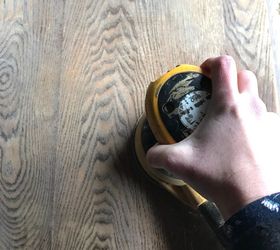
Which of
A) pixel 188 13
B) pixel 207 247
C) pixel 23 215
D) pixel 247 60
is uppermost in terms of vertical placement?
pixel 188 13

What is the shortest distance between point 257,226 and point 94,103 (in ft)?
1.24

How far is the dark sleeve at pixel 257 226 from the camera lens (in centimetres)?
60

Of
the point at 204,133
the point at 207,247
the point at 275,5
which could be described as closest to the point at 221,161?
the point at 204,133

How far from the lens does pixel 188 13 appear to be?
3.04 feet

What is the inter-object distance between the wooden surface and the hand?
130mm

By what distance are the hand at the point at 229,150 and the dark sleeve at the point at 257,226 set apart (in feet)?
0.04

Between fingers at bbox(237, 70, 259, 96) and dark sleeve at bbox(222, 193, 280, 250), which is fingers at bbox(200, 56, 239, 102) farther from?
dark sleeve at bbox(222, 193, 280, 250)

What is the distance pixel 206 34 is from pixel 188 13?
2.2 inches

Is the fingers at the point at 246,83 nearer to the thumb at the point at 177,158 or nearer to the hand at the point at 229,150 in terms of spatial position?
the hand at the point at 229,150

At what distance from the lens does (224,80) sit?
71 centimetres

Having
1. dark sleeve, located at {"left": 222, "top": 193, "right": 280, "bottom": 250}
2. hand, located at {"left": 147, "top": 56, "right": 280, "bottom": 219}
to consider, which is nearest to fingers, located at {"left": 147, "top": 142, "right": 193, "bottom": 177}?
hand, located at {"left": 147, "top": 56, "right": 280, "bottom": 219}

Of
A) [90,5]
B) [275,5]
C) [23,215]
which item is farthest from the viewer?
[275,5]

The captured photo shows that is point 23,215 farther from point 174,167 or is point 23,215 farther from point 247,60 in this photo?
point 247,60

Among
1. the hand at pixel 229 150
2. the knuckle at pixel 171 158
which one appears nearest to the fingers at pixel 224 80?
the hand at pixel 229 150
